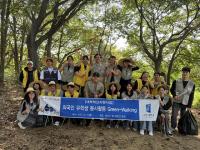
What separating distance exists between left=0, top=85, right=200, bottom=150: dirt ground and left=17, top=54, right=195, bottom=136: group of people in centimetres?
34

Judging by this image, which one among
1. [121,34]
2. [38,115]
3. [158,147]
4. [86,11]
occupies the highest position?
[86,11]

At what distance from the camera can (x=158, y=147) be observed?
423 inches

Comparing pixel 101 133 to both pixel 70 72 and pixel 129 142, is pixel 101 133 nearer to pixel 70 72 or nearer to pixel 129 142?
pixel 129 142

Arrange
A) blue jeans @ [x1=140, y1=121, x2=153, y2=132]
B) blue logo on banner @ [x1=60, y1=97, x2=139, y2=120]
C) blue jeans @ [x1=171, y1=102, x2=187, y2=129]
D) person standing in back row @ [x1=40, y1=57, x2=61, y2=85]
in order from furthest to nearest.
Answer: blue jeans @ [x1=171, y1=102, x2=187, y2=129] < person standing in back row @ [x1=40, y1=57, x2=61, y2=85] < blue jeans @ [x1=140, y1=121, x2=153, y2=132] < blue logo on banner @ [x1=60, y1=97, x2=139, y2=120]

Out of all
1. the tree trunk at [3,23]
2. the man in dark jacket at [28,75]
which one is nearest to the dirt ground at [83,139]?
the man in dark jacket at [28,75]

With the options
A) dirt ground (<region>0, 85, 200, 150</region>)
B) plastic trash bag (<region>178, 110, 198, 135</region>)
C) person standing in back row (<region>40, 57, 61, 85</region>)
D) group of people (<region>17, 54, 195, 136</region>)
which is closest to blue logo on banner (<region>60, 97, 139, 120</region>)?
group of people (<region>17, 54, 195, 136</region>)

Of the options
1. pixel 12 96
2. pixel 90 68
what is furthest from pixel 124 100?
pixel 12 96

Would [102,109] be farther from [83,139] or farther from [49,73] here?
[49,73]

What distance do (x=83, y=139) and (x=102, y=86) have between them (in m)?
1.73

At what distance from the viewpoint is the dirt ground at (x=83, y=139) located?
1054 centimetres

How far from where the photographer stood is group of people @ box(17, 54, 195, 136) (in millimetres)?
11484

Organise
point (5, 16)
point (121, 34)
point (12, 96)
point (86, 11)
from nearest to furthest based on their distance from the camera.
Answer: point (12, 96), point (5, 16), point (121, 34), point (86, 11)

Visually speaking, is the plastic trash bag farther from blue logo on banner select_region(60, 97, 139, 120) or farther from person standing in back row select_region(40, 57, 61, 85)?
person standing in back row select_region(40, 57, 61, 85)

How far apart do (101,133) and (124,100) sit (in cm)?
117
